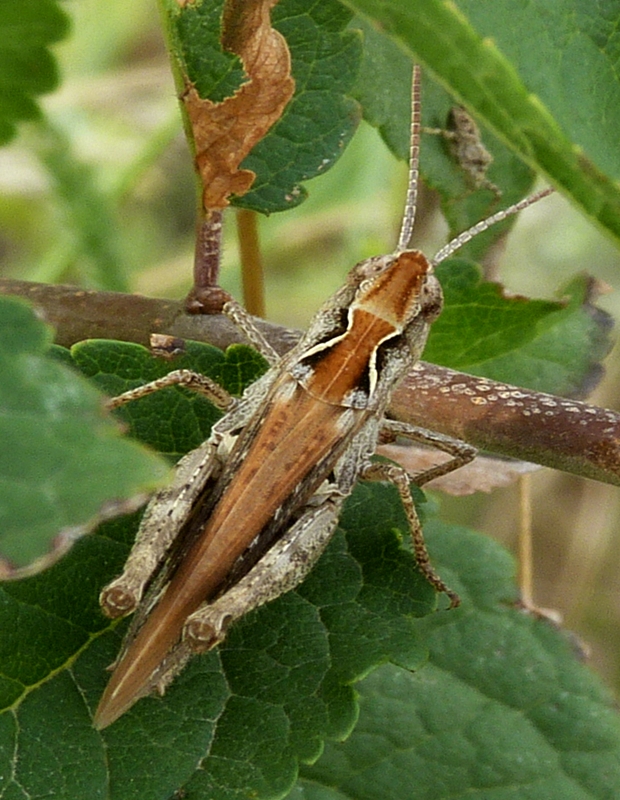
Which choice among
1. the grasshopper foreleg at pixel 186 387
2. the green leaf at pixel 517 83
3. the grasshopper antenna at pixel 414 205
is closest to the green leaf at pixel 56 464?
the green leaf at pixel 517 83

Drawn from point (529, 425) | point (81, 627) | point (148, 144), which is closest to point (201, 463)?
point (81, 627)

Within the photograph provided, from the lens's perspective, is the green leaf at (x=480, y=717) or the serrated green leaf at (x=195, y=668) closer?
the serrated green leaf at (x=195, y=668)

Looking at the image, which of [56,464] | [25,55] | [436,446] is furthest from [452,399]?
[25,55]

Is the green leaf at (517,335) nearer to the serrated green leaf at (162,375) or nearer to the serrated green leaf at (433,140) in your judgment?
the serrated green leaf at (433,140)

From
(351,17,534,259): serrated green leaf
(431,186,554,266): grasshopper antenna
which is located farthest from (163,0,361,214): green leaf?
(431,186,554,266): grasshopper antenna

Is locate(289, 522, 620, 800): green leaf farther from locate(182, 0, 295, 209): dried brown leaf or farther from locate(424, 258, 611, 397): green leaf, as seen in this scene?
locate(182, 0, 295, 209): dried brown leaf

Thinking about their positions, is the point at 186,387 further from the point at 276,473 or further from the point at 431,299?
the point at 431,299
